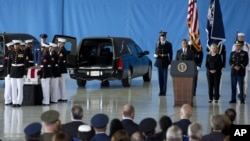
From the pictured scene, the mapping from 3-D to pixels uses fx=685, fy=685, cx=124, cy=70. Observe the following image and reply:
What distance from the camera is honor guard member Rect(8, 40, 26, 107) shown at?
18.1m

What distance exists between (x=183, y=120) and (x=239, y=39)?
33.0 ft

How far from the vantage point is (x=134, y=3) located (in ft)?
113

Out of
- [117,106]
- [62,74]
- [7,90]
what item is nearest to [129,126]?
[117,106]

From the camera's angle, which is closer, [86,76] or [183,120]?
[183,120]

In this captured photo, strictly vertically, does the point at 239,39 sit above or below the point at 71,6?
below

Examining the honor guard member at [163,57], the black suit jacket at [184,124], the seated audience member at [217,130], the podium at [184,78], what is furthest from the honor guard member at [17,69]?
the seated audience member at [217,130]

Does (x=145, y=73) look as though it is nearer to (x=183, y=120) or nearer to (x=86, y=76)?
(x=86, y=76)

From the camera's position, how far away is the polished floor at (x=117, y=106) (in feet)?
50.1

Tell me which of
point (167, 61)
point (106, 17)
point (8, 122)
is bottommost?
point (8, 122)

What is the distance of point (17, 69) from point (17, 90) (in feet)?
2.07

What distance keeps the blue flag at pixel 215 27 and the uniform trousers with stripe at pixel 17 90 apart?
6.60 m

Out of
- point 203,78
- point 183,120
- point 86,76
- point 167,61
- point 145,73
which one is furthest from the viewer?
point 203,78

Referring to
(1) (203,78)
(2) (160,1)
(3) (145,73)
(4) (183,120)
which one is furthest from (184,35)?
(4) (183,120)

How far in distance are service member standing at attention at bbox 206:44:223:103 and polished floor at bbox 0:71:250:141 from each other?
368mm
